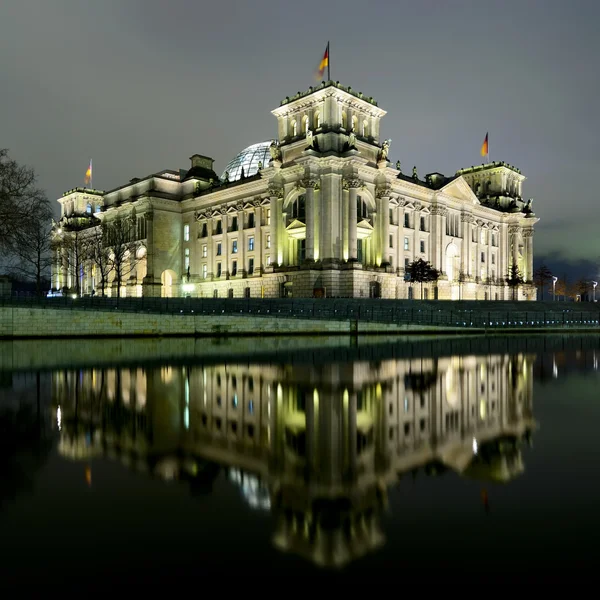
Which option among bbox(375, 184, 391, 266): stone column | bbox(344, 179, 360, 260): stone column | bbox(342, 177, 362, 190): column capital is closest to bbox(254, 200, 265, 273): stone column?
bbox(342, 177, 362, 190): column capital

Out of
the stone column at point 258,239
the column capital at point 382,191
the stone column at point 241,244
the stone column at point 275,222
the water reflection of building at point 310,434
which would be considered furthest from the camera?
the stone column at point 241,244

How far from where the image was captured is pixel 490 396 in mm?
13703

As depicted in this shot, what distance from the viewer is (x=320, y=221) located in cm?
6750

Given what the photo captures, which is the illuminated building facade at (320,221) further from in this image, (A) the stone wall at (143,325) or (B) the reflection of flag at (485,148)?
(A) the stone wall at (143,325)

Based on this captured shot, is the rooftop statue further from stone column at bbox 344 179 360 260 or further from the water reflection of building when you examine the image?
the water reflection of building

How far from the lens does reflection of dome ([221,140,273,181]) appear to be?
94.4 metres

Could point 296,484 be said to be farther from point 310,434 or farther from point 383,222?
point 383,222

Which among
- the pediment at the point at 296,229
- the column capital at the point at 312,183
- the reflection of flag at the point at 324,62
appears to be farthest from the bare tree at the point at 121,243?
the reflection of flag at the point at 324,62

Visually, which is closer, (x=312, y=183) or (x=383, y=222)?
(x=312, y=183)

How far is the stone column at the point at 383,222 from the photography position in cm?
7250

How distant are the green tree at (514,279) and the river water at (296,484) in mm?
90233

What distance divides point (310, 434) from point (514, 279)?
97.5m

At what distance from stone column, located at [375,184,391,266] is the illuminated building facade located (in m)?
0.14

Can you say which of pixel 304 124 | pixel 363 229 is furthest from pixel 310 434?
pixel 304 124
